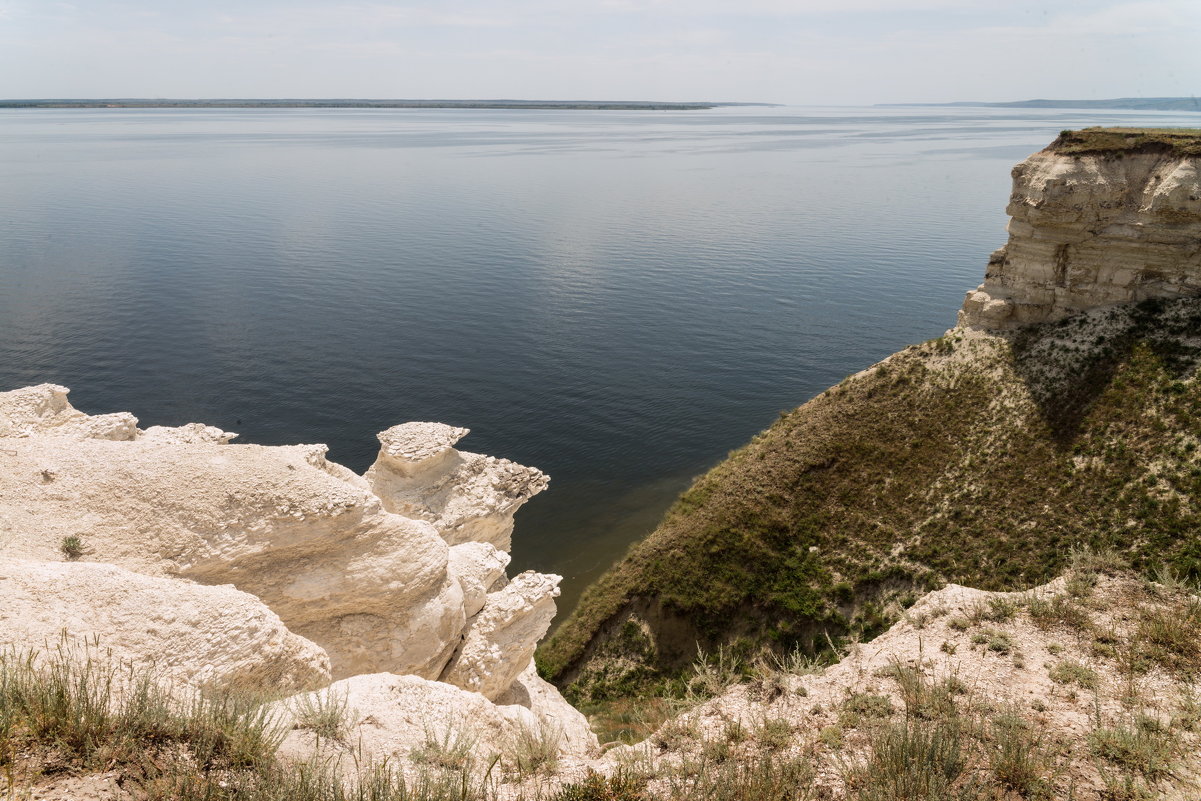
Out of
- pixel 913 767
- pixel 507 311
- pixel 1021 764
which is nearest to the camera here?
pixel 913 767

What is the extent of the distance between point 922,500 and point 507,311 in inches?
2094

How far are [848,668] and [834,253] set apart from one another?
3513 inches

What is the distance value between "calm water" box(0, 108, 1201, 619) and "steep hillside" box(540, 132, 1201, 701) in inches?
273

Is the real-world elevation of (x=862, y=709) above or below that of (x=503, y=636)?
above

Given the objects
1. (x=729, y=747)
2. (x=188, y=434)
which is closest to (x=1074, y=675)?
(x=729, y=747)

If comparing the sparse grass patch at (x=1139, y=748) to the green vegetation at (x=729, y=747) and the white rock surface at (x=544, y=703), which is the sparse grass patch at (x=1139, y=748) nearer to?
the green vegetation at (x=729, y=747)

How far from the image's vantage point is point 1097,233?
36.4 metres

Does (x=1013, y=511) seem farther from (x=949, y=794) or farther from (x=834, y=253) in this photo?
(x=834, y=253)

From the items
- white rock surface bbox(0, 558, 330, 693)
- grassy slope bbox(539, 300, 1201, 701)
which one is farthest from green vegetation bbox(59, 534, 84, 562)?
grassy slope bbox(539, 300, 1201, 701)

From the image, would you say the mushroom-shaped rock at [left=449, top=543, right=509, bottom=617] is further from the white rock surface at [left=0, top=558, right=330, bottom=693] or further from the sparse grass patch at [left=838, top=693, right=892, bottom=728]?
the sparse grass patch at [left=838, top=693, right=892, bottom=728]

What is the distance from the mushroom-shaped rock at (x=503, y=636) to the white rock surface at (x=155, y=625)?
754 cm

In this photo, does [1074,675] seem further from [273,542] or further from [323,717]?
[273,542]

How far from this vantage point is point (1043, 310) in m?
38.2

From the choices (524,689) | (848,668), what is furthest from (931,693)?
(524,689)
